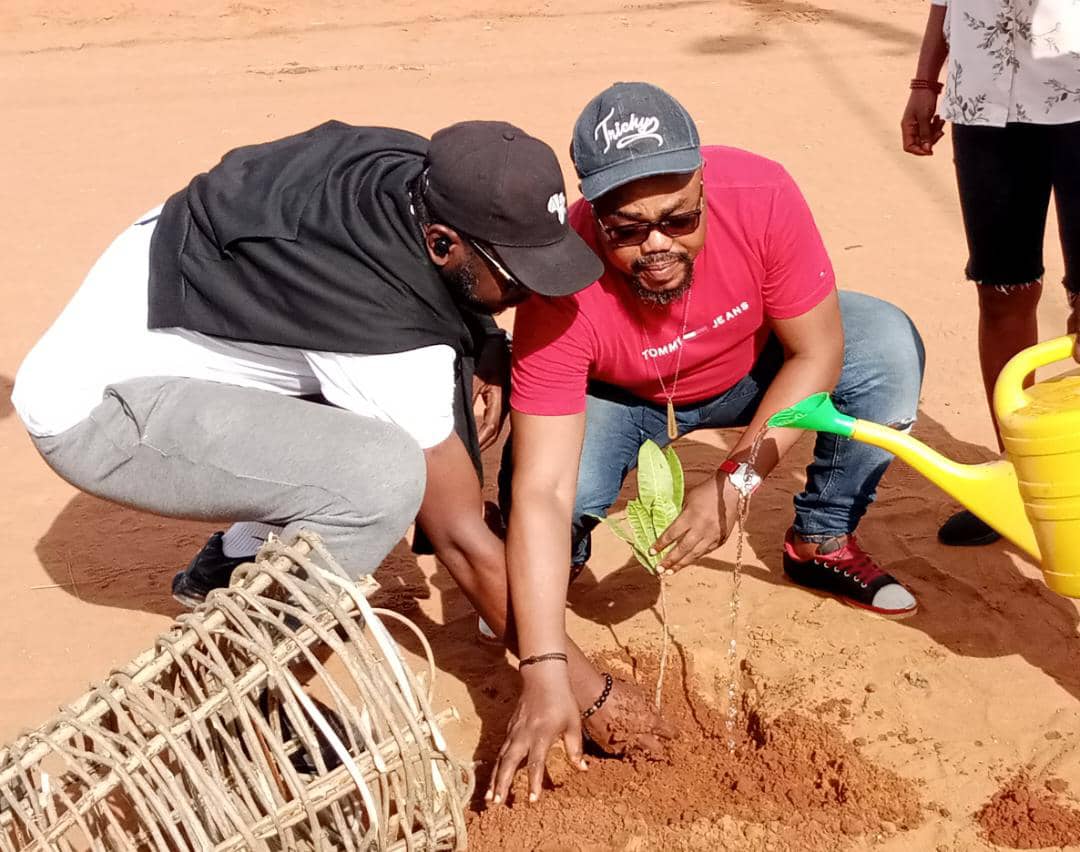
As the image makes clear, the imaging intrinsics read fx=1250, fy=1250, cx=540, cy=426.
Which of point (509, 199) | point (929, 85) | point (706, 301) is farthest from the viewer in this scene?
point (929, 85)

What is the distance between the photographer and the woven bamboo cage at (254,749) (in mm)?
1943

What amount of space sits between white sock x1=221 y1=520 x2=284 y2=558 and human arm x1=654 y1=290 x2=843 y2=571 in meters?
0.94

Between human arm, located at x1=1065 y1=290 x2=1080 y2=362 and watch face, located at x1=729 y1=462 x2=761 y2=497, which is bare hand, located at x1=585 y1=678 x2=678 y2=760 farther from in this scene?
human arm, located at x1=1065 y1=290 x2=1080 y2=362

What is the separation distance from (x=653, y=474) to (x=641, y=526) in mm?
126

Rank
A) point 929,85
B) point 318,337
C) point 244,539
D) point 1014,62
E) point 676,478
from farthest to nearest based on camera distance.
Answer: point 929,85
point 244,539
point 1014,62
point 676,478
point 318,337

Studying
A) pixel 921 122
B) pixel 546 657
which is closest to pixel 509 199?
pixel 546 657

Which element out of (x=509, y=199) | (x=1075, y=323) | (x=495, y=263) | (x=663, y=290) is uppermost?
(x=509, y=199)

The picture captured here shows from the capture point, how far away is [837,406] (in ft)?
9.98

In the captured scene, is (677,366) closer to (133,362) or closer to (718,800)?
(718,800)

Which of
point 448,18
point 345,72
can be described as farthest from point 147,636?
point 448,18

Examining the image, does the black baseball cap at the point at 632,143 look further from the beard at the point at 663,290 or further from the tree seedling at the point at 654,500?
the tree seedling at the point at 654,500

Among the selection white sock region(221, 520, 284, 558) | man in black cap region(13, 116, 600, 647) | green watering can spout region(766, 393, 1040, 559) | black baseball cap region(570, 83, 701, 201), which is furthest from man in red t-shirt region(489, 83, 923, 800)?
white sock region(221, 520, 284, 558)

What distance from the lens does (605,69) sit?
7914mm

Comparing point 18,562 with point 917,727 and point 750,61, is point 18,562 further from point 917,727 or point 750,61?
point 750,61
